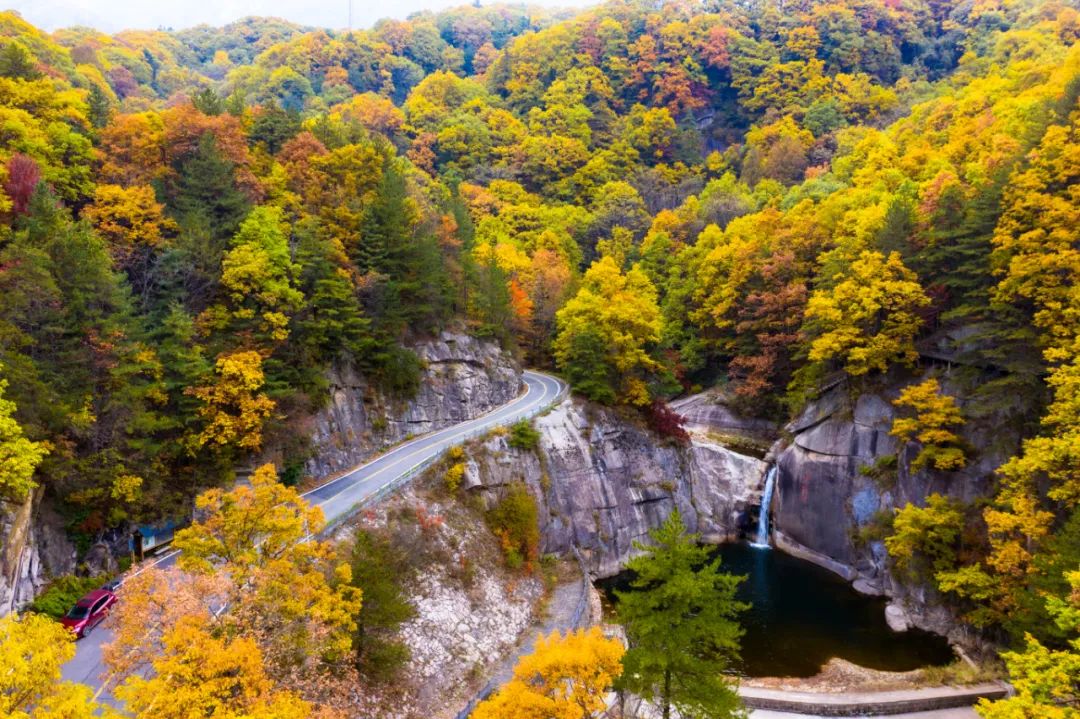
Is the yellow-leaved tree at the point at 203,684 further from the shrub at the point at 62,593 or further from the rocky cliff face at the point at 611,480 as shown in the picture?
the rocky cliff face at the point at 611,480

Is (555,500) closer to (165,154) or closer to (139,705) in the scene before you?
(139,705)

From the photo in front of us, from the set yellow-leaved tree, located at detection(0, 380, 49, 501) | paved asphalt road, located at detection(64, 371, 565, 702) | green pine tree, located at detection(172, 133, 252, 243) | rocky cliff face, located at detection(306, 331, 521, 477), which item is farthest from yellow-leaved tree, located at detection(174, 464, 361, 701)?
green pine tree, located at detection(172, 133, 252, 243)

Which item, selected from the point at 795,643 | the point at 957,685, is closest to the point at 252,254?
the point at 795,643

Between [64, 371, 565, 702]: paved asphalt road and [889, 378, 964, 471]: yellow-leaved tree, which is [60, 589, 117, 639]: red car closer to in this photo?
[64, 371, 565, 702]: paved asphalt road

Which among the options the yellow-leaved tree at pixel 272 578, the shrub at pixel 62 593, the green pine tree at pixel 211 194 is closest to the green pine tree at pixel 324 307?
the green pine tree at pixel 211 194

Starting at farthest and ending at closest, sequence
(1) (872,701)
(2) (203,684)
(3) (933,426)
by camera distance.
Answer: (3) (933,426) → (1) (872,701) → (2) (203,684)

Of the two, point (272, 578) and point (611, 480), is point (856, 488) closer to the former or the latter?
point (611, 480)

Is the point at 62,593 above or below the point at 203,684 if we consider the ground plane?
below

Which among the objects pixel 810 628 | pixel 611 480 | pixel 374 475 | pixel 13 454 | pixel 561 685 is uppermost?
pixel 13 454

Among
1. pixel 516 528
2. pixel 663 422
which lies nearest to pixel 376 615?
pixel 516 528
